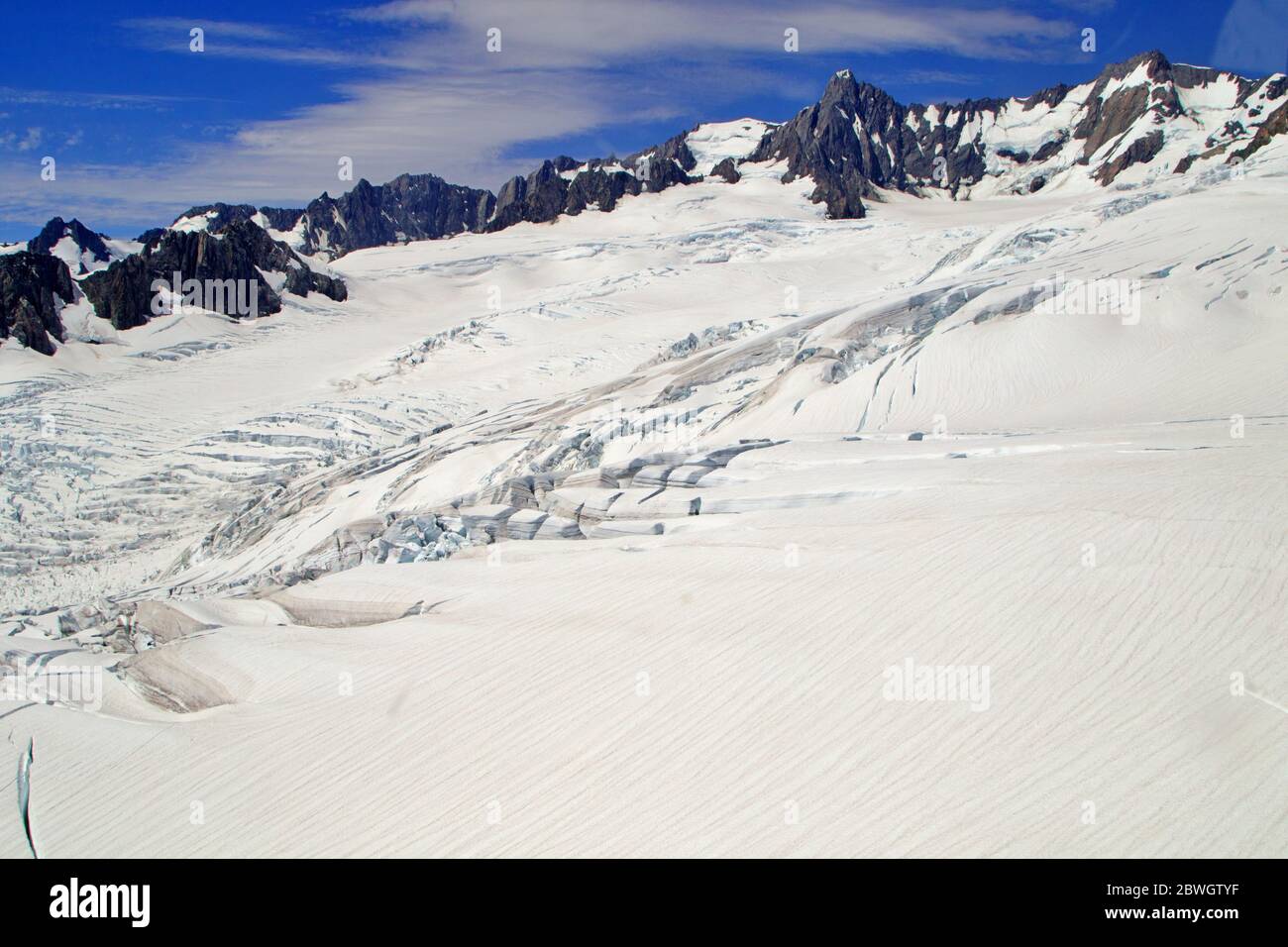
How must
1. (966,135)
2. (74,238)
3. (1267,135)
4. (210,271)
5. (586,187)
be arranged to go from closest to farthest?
1. (210,271)
2. (1267,135)
3. (74,238)
4. (586,187)
5. (966,135)

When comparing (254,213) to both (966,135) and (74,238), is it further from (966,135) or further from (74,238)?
(966,135)

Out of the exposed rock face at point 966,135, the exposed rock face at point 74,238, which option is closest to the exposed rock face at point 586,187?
the exposed rock face at point 966,135

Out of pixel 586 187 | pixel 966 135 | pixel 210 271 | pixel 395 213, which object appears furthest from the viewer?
pixel 395 213

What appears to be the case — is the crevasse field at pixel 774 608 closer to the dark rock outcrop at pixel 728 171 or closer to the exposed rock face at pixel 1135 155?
the exposed rock face at pixel 1135 155

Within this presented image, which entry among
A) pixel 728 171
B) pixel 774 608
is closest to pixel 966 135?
pixel 728 171

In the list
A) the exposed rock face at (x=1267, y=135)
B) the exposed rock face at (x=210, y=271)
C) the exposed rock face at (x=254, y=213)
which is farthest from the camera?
the exposed rock face at (x=254, y=213)

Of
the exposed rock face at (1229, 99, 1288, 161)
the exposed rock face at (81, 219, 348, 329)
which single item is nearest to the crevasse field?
the exposed rock face at (81, 219, 348, 329)

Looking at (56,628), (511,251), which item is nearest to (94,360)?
(56,628)
